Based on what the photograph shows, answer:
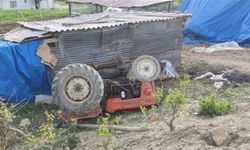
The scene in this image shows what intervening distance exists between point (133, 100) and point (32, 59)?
3183mm

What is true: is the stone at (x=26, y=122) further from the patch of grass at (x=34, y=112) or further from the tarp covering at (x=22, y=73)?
the tarp covering at (x=22, y=73)

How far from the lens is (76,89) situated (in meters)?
11.7

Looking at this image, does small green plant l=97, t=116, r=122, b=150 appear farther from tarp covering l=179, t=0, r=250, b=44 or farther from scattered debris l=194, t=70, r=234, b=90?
tarp covering l=179, t=0, r=250, b=44

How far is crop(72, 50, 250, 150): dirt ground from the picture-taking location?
8.20 m

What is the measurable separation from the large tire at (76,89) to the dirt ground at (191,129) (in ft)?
2.06

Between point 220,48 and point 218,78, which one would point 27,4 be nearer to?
point 220,48

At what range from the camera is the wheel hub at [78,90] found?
11.6m

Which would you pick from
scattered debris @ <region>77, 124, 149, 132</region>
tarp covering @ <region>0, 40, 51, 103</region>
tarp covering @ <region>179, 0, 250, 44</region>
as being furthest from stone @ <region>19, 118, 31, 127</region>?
tarp covering @ <region>179, 0, 250, 44</region>

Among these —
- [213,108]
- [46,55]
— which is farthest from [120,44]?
[213,108]

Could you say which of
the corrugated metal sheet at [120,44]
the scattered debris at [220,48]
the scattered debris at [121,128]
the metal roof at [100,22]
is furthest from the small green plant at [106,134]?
the scattered debris at [220,48]

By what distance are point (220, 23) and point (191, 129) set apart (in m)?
13.6

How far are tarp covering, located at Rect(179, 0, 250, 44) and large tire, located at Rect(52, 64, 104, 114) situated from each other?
399 inches

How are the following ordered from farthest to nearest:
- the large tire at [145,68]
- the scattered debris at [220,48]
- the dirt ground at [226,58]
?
the scattered debris at [220,48] → the dirt ground at [226,58] → the large tire at [145,68]

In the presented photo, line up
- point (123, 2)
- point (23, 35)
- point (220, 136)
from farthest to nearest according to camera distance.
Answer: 1. point (123, 2)
2. point (23, 35)
3. point (220, 136)
